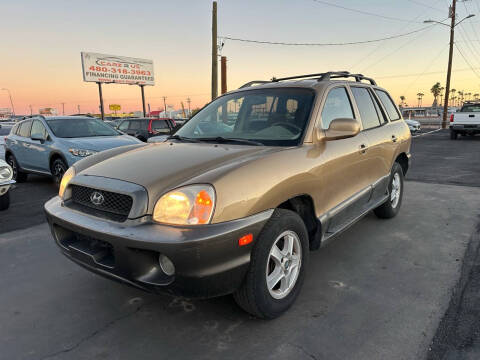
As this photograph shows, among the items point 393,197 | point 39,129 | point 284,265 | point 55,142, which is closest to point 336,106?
point 284,265

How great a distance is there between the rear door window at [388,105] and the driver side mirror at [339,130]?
1867 mm

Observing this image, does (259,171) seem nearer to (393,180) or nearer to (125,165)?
(125,165)

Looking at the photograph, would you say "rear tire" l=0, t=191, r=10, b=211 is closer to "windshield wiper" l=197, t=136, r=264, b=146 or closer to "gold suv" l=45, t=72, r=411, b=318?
"gold suv" l=45, t=72, r=411, b=318

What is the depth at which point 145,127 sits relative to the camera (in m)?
13.5

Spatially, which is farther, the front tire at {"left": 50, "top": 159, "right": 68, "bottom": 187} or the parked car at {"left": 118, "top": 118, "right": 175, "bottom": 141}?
the parked car at {"left": 118, "top": 118, "right": 175, "bottom": 141}

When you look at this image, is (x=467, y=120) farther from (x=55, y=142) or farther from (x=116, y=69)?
(x=116, y=69)

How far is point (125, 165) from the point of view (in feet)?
8.41

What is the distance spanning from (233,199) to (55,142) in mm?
6190

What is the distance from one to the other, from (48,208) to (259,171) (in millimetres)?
1718

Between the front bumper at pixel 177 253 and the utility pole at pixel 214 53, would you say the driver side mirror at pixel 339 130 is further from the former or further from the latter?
the utility pole at pixel 214 53

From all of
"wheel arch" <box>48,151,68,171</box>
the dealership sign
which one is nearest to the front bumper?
"wheel arch" <box>48,151,68,171</box>

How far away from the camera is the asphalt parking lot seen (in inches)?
86.4

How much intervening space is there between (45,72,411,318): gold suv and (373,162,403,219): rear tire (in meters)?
1.04

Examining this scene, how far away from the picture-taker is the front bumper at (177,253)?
1.97 metres
